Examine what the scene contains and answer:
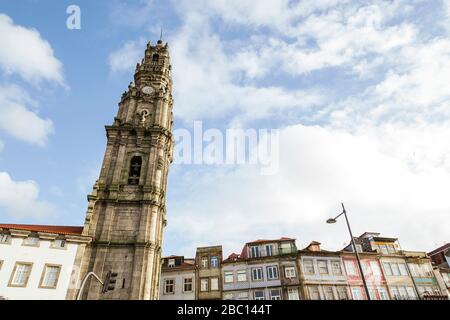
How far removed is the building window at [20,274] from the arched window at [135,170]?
11288mm

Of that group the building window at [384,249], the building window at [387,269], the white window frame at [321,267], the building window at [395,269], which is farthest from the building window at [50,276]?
the building window at [384,249]

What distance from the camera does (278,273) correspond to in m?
36.6

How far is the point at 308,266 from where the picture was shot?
121 ft

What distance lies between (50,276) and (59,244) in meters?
Answer: 2.62

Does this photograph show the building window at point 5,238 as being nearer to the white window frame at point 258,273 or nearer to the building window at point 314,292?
the white window frame at point 258,273

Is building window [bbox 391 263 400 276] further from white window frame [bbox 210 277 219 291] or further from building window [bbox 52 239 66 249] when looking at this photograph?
building window [bbox 52 239 66 249]

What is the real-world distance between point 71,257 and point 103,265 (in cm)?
262

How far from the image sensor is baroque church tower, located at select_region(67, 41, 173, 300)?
1015 inches

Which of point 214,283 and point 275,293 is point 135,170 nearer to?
point 214,283

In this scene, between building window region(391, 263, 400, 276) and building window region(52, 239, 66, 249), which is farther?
building window region(391, 263, 400, 276)

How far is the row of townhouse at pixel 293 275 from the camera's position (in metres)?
35.8

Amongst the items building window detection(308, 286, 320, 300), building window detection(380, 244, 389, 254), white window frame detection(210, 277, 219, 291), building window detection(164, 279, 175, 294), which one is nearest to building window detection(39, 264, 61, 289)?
building window detection(164, 279, 175, 294)

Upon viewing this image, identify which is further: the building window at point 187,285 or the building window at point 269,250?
the building window at point 269,250
